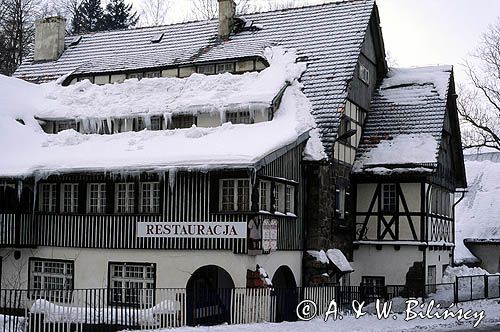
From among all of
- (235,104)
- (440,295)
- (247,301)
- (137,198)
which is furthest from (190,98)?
(440,295)

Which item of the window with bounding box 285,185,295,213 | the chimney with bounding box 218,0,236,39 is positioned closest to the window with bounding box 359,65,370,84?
the chimney with bounding box 218,0,236,39

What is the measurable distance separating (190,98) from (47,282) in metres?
8.13

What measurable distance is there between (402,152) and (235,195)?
8.89 metres

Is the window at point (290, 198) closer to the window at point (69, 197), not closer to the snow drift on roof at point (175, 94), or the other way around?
the snow drift on roof at point (175, 94)

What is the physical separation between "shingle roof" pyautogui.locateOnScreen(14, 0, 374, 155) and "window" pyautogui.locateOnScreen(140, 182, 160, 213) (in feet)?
20.2

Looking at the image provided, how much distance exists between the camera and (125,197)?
88.9 ft

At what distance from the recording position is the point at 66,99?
107 ft

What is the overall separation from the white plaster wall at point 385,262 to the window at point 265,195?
7385 millimetres

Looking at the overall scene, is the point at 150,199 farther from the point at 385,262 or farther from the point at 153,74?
the point at 385,262

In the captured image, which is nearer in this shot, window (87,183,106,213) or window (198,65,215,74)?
window (87,183,106,213)

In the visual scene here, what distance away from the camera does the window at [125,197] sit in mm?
26953

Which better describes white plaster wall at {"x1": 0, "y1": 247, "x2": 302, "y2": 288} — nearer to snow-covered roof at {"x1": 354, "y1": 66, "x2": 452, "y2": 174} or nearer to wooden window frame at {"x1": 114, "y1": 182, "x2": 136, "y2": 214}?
wooden window frame at {"x1": 114, "y1": 182, "x2": 136, "y2": 214}

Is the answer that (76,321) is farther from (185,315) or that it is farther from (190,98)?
(190,98)

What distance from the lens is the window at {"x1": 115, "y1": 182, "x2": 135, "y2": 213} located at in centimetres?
2695
